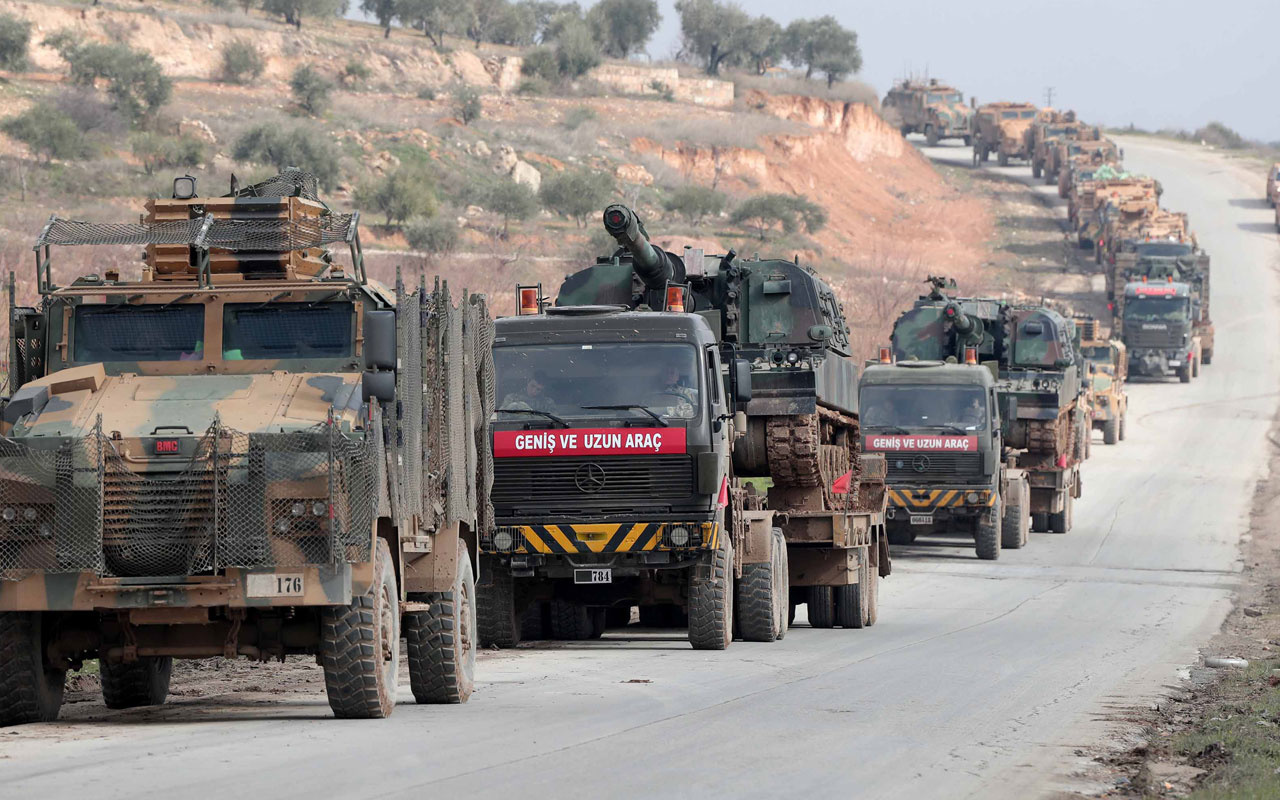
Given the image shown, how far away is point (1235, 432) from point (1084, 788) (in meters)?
43.1

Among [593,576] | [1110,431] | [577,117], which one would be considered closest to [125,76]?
[577,117]

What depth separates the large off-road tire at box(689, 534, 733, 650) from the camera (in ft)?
54.1

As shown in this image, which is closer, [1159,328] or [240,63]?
[1159,328]

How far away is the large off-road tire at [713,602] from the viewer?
649 inches

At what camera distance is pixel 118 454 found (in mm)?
10453

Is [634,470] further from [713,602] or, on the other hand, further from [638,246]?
[638,246]

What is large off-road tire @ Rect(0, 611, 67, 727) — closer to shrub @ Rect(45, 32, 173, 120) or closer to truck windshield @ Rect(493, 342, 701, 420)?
truck windshield @ Rect(493, 342, 701, 420)

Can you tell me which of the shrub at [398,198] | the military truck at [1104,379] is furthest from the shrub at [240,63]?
the military truck at [1104,379]

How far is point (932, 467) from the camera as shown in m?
28.6

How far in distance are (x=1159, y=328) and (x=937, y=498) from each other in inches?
1350

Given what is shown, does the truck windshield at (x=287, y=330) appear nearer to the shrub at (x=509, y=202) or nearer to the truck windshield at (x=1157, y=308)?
the truck windshield at (x=1157, y=308)

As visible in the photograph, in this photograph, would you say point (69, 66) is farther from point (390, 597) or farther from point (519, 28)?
point (390, 597)

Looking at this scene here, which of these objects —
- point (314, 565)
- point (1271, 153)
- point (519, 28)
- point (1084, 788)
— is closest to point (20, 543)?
point (314, 565)

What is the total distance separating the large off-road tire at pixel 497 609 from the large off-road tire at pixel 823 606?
4.49m
